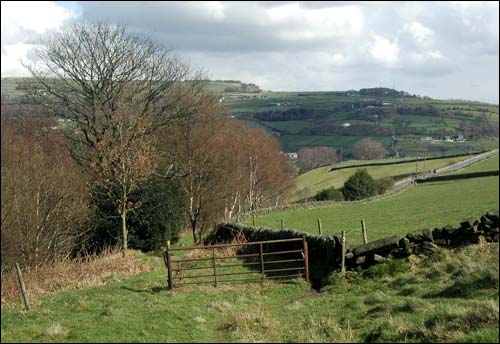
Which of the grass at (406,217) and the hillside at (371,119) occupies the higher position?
the hillside at (371,119)

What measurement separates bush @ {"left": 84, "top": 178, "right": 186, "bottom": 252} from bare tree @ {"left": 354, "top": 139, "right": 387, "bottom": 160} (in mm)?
64773

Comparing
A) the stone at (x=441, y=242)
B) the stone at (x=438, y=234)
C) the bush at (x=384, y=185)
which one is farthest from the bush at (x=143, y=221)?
the bush at (x=384, y=185)

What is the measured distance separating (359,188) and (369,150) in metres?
43.2

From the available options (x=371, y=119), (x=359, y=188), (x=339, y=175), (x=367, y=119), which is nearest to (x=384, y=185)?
(x=359, y=188)

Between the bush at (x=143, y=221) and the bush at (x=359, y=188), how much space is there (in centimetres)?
2374

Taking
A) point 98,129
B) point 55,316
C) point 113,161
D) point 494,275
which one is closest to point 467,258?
point 494,275

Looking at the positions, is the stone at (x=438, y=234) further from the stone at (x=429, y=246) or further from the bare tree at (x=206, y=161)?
the bare tree at (x=206, y=161)

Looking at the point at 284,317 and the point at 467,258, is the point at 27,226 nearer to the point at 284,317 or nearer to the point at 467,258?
the point at 284,317

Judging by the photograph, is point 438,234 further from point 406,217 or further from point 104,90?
point 104,90

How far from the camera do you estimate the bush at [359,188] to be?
49.6 m

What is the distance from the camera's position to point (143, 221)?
2995 cm

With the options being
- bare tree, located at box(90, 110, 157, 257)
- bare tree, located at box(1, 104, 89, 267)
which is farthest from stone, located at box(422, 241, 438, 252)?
bare tree, located at box(90, 110, 157, 257)

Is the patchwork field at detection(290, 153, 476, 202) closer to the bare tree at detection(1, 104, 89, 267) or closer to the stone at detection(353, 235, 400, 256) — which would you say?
the bare tree at detection(1, 104, 89, 267)

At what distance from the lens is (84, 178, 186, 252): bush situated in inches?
1155
